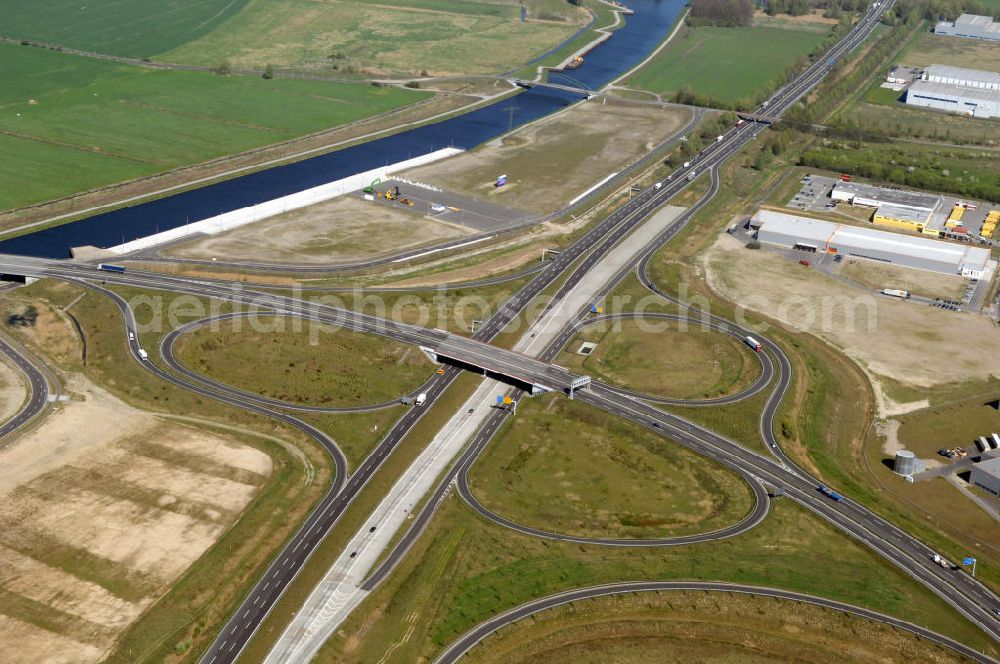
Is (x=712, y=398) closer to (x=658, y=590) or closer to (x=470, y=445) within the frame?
(x=470, y=445)

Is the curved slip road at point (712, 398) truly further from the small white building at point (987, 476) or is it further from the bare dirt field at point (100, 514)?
the bare dirt field at point (100, 514)

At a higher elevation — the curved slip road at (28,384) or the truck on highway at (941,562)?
the curved slip road at (28,384)

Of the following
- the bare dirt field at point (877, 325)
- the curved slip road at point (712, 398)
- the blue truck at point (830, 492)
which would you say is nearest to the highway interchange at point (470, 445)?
the curved slip road at point (712, 398)

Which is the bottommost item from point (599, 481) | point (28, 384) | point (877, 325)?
point (877, 325)

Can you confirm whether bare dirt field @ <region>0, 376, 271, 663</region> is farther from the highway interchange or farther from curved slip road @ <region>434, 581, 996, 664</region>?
curved slip road @ <region>434, 581, 996, 664</region>

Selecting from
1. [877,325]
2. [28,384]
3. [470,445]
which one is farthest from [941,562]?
[28,384]

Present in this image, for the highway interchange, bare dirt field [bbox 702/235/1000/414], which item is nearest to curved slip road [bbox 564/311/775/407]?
the highway interchange
